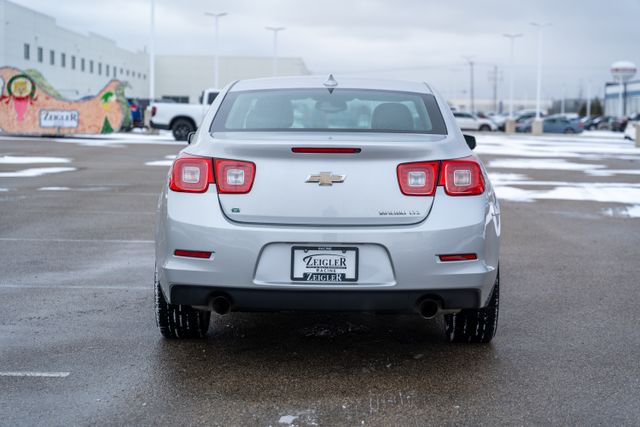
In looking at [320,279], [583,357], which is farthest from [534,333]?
[320,279]

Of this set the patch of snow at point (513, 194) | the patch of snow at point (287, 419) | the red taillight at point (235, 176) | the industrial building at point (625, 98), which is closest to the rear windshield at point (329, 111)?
the red taillight at point (235, 176)

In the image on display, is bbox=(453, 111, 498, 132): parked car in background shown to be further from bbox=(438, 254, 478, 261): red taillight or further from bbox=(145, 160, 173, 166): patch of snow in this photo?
bbox=(438, 254, 478, 261): red taillight

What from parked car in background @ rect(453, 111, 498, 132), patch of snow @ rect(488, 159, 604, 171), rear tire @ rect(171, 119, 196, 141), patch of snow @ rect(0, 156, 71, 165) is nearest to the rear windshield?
patch of snow @ rect(0, 156, 71, 165)

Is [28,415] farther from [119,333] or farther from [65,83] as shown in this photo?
[65,83]

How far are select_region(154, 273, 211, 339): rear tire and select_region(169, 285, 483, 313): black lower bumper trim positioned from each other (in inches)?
22.2

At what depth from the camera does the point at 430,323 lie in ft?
19.4

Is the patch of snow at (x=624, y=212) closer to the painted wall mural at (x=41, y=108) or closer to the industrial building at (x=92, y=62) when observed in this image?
the painted wall mural at (x=41, y=108)

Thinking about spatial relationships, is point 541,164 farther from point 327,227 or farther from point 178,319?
point 327,227

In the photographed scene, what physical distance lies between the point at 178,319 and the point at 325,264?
118 cm

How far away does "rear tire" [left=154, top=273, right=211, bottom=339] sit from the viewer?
16.8 ft

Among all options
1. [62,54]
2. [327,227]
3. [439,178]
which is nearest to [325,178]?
[327,227]

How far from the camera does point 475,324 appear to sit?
5195mm

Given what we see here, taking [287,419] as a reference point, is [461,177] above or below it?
above

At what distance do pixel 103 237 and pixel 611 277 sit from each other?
529 centimetres
